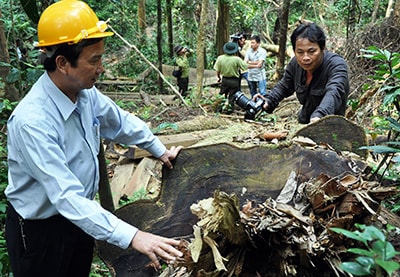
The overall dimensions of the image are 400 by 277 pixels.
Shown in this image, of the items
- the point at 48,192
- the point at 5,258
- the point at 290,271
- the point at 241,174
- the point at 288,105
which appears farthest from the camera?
the point at 288,105

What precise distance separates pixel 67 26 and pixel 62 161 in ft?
2.04

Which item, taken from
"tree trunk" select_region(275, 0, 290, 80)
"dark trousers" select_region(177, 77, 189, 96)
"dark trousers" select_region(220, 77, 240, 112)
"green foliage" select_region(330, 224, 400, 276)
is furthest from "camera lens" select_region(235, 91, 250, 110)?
"dark trousers" select_region(177, 77, 189, 96)

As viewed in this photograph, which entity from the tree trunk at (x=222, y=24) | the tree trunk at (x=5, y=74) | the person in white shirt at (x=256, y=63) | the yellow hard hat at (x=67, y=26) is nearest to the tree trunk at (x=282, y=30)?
the person in white shirt at (x=256, y=63)

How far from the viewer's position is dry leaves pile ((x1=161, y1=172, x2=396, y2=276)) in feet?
6.52

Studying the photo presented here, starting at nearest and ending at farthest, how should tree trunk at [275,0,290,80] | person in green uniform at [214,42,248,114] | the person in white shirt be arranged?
person in green uniform at [214,42,248,114] < the person in white shirt < tree trunk at [275,0,290,80]

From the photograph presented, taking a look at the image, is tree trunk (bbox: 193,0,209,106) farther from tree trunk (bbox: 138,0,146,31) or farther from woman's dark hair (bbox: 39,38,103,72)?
tree trunk (bbox: 138,0,146,31)

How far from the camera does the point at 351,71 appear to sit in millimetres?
9938

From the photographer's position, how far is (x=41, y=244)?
2.19 meters

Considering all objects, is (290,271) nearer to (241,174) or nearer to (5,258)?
(241,174)

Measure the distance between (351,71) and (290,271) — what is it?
8782 mm

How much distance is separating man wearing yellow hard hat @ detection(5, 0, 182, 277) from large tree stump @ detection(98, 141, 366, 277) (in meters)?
0.30

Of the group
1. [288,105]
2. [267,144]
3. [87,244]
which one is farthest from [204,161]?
[288,105]

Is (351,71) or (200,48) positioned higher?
(200,48)

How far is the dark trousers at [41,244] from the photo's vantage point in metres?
2.17
